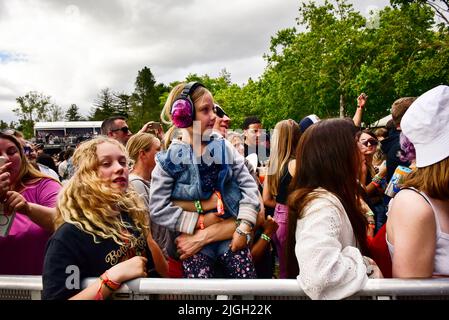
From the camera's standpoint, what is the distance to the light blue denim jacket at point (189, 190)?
8.17 feet

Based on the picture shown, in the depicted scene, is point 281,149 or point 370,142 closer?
point 281,149

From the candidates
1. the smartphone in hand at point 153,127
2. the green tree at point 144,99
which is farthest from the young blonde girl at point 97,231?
the green tree at point 144,99

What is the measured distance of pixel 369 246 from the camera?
2.04 meters

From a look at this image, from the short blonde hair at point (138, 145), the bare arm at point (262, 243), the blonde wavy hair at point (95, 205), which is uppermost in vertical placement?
the short blonde hair at point (138, 145)

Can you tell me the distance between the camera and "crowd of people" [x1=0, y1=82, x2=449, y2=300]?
1.76 metres

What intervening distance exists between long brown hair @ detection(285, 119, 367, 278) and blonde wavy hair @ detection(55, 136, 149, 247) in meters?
0.84

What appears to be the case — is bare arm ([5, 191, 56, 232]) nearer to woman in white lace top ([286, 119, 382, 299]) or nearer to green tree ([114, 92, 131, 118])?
woman in white lace top ([286, 119, 382, 299])

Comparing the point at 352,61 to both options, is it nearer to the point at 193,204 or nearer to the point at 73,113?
the point at 193,204

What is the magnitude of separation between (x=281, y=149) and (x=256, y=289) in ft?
7.67

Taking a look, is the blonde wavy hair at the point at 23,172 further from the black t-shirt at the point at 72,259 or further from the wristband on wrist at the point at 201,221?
the wristband on wrist at the point at 201,221

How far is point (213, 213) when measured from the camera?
2.55m

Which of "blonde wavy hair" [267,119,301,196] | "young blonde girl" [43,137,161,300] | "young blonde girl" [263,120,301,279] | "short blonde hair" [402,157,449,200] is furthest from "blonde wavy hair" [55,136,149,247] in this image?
"blonde wavy hair" [267,119,301,196]

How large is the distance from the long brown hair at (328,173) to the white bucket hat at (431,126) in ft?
1.01

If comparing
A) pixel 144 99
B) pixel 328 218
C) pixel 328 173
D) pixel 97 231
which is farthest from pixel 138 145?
pixel 144 99
